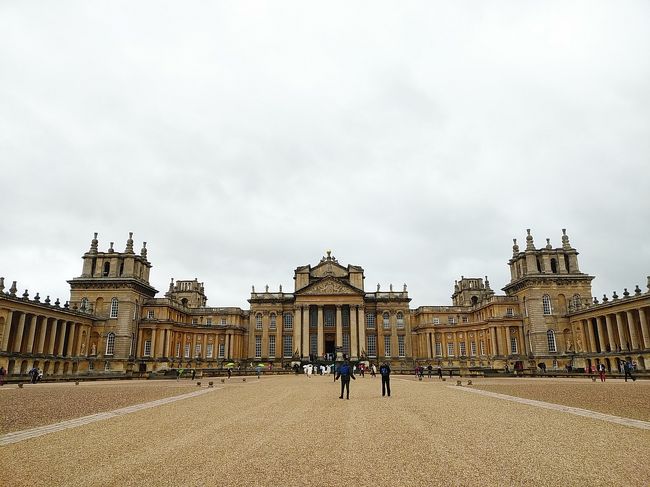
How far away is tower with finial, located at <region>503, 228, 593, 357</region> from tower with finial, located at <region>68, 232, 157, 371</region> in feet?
181

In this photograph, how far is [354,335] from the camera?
75.5 meters

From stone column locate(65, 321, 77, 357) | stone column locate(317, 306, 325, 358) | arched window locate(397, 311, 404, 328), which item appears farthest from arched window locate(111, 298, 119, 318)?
arched window locate(397, 311, 404, 328)

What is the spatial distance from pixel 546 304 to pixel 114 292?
60.3 m

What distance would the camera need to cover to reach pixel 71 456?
28.7ft

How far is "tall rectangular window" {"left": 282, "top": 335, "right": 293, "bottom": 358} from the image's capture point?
7794 cm

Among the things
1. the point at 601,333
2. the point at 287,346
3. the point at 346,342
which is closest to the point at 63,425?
the point at 601,333

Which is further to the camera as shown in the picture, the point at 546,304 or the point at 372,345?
the point at 372,345

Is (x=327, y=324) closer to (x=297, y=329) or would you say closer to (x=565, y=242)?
(x=297, y=329)

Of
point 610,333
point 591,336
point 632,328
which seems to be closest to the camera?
point 632,328

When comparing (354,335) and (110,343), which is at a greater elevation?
(354,335)

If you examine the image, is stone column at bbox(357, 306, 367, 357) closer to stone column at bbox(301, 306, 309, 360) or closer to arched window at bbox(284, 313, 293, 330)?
stone column at bbox(301, 306, 309, 360)

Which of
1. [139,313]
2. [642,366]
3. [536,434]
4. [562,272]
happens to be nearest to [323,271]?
[139,313]

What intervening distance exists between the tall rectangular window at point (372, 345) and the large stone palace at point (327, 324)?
173mm

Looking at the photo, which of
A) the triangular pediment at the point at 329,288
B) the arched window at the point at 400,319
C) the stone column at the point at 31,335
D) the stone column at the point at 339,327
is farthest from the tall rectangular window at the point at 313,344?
the stone column at the point at 31,335
